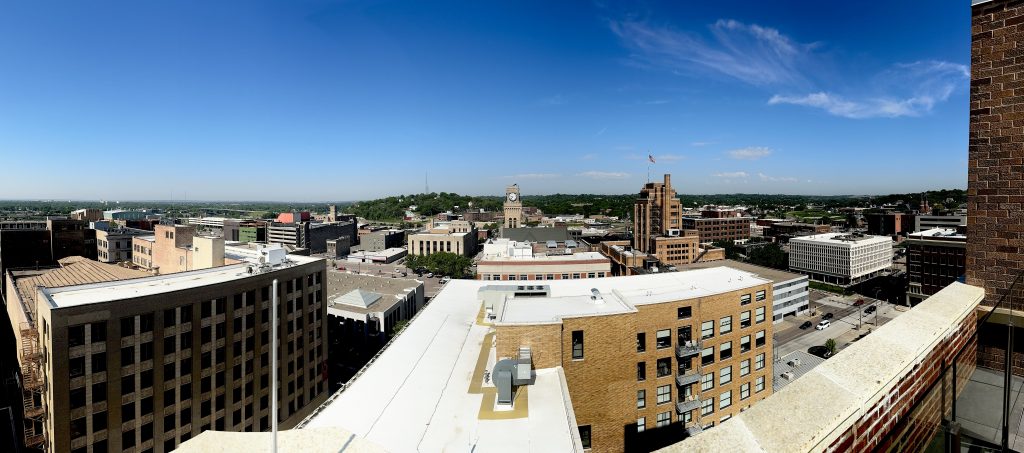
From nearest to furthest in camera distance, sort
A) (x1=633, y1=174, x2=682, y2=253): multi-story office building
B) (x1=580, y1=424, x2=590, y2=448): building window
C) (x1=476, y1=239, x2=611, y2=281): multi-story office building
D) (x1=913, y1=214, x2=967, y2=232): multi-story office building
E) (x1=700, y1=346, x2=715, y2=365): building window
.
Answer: (x1=580, y1=424, x2=590, y2=448): building window
(x1=700, y1=346, x2=715, y2=365): building window
(x1=476, y1=239, x2=611, y2=281): multi-story office building
(x1=633, y1=174, x2=682, y2=253): multi-story office building
(x1=913, y1=214, x2=967, y2=232): multi-story office building

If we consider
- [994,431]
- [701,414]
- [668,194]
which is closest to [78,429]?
[701,414]

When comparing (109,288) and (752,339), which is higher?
(109,288)

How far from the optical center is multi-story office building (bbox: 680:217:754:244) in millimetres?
156625

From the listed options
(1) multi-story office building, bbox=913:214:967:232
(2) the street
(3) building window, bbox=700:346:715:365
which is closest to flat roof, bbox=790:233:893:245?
(2) the street

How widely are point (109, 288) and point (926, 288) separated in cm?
10361

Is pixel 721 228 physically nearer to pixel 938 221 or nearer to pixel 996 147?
pixel 938 221

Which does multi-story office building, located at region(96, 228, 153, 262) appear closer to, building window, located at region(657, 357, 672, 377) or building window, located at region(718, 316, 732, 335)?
building window, located at region(657, 357, 672, 377)

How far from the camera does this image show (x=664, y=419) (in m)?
21.7

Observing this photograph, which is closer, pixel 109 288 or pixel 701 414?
pixel 701 414

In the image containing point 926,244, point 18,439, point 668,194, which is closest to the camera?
point 18,439

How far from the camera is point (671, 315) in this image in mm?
21375

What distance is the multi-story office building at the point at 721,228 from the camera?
156625mm

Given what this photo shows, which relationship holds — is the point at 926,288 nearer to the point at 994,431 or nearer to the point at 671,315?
the point at 671,315

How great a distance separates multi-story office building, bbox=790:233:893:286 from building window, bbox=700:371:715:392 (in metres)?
98.4
